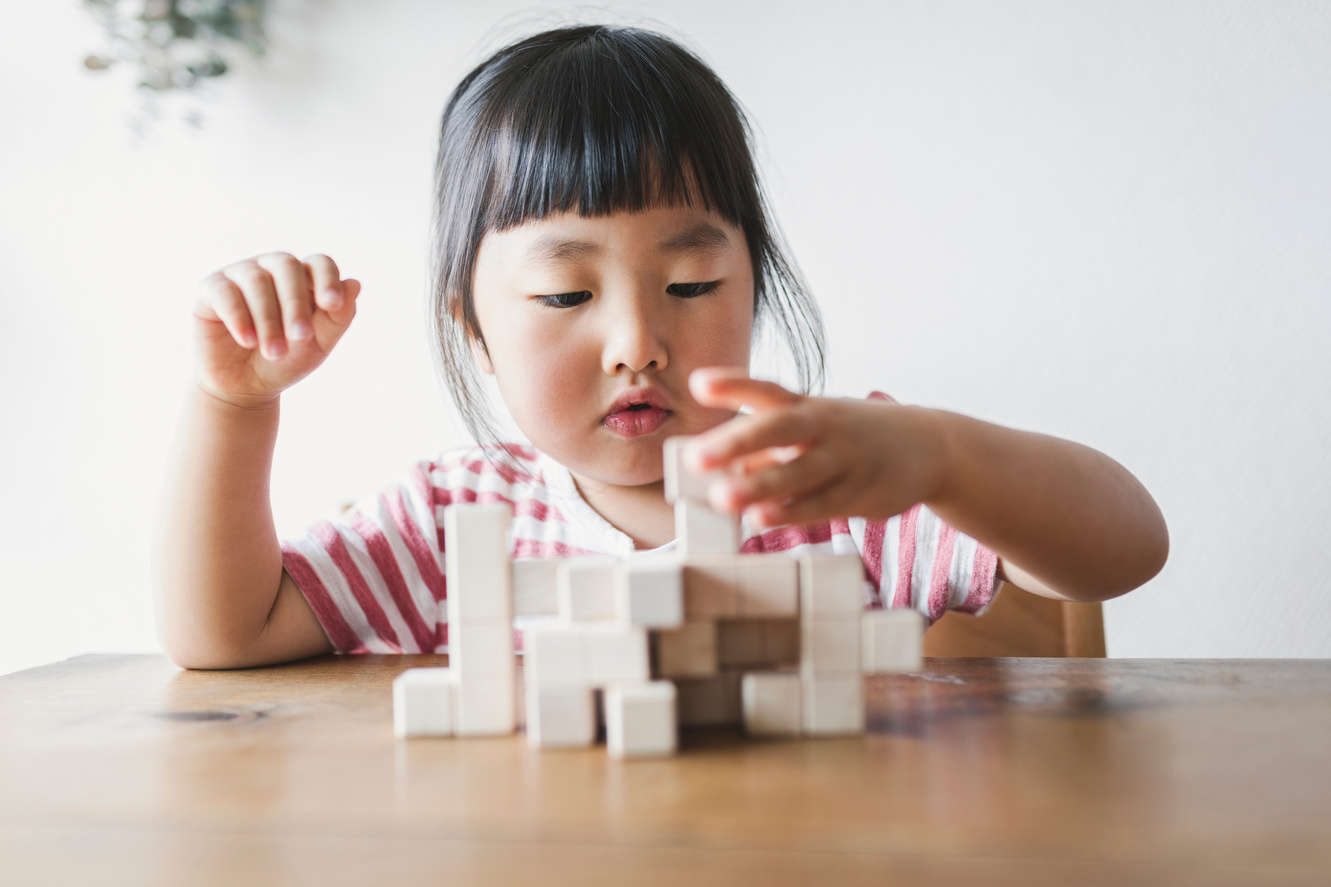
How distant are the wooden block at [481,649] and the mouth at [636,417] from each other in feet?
1.08

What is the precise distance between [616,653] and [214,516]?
1.33 feet

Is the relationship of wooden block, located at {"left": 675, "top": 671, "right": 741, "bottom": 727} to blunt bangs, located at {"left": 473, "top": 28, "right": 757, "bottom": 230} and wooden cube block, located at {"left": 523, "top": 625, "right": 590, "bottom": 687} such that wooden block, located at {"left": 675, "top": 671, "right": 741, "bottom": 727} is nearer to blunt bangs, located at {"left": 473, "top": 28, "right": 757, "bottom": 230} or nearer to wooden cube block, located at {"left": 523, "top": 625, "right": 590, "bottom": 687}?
wooden cube block, located at {"left": 523, "top": 625, "right": 590, "bottom": 687}

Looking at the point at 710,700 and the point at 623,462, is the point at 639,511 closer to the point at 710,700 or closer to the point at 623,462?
the point at 623,462

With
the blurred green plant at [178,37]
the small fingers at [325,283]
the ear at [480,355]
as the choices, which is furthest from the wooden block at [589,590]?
the blurred green plant at [178,37]

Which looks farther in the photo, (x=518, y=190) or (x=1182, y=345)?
(x=1182, y=345)

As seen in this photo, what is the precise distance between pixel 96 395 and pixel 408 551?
0.90 m

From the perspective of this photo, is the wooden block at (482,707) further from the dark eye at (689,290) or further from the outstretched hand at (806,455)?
the dark eye at (689,290)

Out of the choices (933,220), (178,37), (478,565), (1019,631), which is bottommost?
(1019,631)

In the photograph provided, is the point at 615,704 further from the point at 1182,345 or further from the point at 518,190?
the point at 1182,345

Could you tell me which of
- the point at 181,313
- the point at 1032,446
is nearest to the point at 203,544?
the point at 1032,446

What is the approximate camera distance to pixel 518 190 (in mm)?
742

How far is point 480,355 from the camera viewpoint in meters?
0.89

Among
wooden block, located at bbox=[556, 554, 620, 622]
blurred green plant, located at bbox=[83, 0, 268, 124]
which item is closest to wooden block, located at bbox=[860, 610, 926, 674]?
wooden block, located at bbox=[556, 554, 620, 622]

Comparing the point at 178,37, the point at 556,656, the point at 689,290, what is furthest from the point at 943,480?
the point at 178,37
